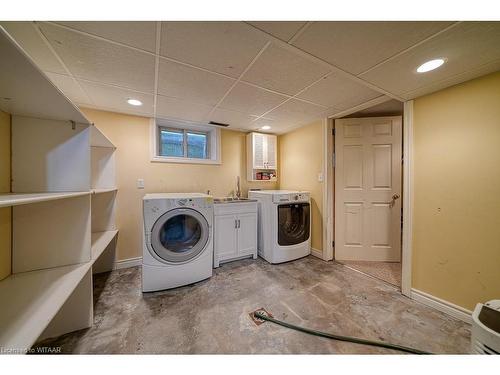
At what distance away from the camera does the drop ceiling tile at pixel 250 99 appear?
5.77 ft

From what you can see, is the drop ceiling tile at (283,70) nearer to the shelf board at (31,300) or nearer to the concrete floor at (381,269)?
the shelf board at (31,300)

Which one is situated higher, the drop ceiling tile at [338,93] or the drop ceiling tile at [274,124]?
the drop ceiling tile at [274,124]

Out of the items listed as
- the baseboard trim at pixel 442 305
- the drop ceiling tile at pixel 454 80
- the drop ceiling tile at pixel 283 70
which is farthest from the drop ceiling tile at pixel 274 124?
the baseboard trim at pixel 442 305

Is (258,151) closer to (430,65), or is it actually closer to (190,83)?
(190,83)

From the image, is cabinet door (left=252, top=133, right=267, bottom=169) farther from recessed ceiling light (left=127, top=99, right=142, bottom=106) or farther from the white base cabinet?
recessed ceiling light (left=127, top=99, right=142, bottom=106)

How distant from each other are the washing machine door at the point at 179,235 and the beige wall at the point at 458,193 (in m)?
2.24

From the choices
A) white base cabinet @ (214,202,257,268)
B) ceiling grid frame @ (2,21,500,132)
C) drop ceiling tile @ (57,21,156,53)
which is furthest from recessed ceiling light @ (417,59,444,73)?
white base cabinet @ (214,202,257,268)

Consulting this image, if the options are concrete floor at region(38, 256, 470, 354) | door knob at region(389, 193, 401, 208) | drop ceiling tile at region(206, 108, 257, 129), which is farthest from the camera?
door knob at region(389, 193, 401, 208)

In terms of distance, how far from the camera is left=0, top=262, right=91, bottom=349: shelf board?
2.41ft

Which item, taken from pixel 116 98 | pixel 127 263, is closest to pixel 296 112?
pixel 116 98

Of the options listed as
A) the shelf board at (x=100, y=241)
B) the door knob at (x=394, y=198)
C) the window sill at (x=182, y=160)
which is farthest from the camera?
the window sill at (x=182, y=160)

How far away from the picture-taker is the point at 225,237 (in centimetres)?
240

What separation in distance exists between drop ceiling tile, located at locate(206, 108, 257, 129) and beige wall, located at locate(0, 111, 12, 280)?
1.71m

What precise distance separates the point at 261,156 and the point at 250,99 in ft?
4.08
